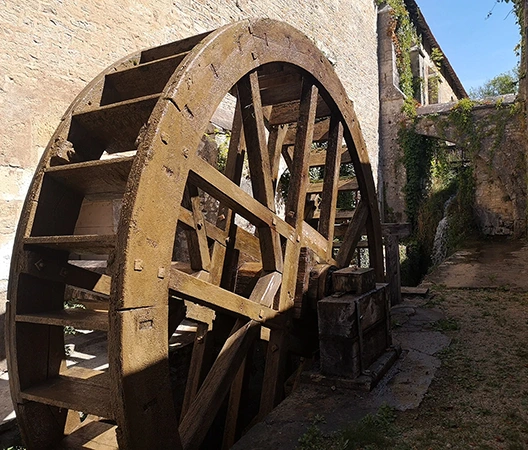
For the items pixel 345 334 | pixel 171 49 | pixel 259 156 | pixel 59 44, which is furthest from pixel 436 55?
pixel 345 334

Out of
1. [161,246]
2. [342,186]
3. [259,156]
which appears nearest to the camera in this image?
[161,246]

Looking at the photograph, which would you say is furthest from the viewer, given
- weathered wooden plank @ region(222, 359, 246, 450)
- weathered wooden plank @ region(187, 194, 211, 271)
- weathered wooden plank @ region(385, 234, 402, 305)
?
weathered wooden plank @ region(385, 234, 402, 305)

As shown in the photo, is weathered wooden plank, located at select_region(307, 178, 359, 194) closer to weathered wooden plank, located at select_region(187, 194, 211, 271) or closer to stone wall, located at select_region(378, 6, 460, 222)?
weathered wooden plank, located at select_region(187, 194, 211, 271)

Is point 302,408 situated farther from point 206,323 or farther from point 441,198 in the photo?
point 441,198

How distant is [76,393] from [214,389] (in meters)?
0.67

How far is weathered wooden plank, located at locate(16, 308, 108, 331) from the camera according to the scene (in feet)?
5.98

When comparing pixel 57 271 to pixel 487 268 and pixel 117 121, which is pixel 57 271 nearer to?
pixel 117 121

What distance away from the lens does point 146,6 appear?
642cm

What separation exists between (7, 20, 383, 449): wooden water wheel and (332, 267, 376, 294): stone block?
0.14m

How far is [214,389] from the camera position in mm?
2094

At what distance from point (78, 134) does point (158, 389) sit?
5.28ft

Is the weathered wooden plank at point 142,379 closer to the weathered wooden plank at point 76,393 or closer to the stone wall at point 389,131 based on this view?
the weathered wooden plank at point 76,393

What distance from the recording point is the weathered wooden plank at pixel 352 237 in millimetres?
3799

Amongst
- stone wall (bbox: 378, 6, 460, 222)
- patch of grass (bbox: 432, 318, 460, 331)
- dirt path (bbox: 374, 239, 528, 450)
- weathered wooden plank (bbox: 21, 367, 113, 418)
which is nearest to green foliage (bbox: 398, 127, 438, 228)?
stone wall (bbox: 378, 6, 460, 222)
